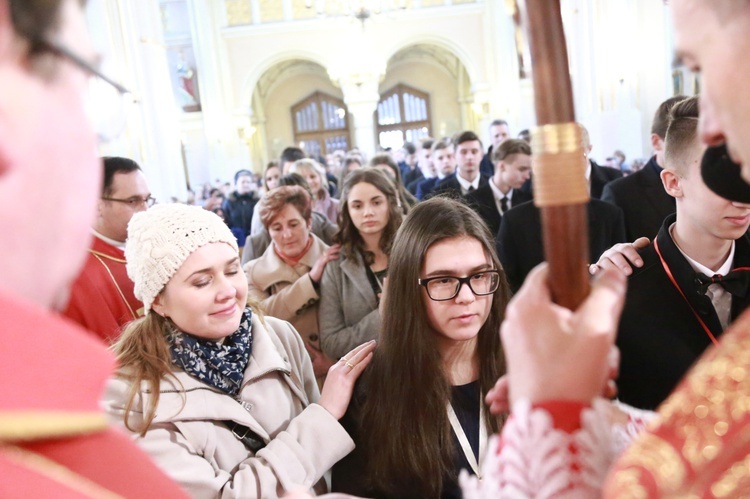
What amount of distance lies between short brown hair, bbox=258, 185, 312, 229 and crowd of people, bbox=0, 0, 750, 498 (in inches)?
0.5

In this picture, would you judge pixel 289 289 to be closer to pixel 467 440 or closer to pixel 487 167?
pixel 467 440

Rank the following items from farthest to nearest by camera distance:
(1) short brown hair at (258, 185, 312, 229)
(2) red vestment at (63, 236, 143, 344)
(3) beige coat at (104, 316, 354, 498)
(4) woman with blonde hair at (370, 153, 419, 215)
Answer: (4) woman with blonde hair at (370, 153, 419, 215), (1) short brown hair at (258, 185, 312, 229), (2) red vestment at (63, 236, 143, 344), (3) beige coat at (104, 316, 354, 498)

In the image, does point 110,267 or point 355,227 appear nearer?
point 110,267

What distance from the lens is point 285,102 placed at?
84.8ft

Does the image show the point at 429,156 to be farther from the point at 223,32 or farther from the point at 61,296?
the point at 223,32

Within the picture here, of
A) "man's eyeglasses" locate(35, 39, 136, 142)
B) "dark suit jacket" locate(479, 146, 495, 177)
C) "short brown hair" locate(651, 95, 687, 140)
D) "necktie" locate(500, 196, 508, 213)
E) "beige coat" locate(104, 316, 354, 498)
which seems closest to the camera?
"man's eyeglasses" locate(35, 39, 136, 142)

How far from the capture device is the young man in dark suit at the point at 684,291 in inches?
68.6

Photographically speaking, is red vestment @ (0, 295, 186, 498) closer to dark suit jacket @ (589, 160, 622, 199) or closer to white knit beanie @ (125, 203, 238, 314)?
white knit beanie @ (125, 203, 238, 314)

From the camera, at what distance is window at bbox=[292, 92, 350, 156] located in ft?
85.5

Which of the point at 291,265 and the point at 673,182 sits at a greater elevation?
the point at 673,182

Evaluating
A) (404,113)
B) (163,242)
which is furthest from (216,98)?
(163,242)

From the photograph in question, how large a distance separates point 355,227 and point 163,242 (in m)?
1.60

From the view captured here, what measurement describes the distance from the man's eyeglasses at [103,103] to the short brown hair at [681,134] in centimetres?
175

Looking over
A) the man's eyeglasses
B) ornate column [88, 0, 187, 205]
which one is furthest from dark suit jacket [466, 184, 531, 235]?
ornate column [88, 0, 187, 205]
